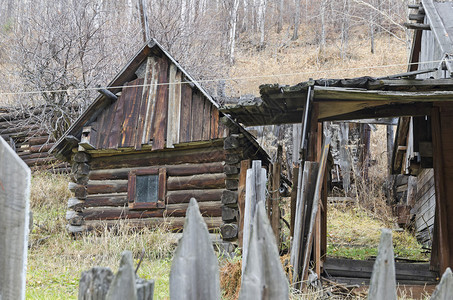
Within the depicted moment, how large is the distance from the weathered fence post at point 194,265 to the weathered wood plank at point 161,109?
9.87 m

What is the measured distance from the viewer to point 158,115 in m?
12.0

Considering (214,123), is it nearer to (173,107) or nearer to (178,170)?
(173,107)

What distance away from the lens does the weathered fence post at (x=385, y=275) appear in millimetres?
1801

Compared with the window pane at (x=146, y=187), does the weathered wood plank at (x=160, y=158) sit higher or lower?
higher

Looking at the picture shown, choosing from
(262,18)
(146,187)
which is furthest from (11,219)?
(262,18)

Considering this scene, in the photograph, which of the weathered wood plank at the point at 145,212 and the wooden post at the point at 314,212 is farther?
the weathered wood plank at the point at 145,212

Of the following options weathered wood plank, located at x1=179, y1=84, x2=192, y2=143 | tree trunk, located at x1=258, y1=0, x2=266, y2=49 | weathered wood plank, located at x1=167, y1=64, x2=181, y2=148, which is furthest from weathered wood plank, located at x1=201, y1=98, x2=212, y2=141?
tree trunk, located at x1=258, y1=0, x2=266, y2=49

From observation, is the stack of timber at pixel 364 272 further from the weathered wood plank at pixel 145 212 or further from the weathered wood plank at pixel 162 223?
the weathered wood plank at pixel 145 212

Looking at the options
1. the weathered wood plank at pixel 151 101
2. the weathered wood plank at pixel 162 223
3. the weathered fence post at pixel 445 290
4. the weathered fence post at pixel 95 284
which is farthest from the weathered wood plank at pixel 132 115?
the weathered fence post at pixel 445 290

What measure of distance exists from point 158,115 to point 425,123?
6.31 m

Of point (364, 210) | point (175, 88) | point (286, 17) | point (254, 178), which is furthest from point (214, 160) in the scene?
point (286, 17)

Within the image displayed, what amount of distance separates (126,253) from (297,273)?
4.95m

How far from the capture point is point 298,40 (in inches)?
1683

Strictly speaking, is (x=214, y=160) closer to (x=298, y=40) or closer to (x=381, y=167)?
(x=381, y=167)
